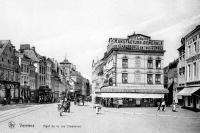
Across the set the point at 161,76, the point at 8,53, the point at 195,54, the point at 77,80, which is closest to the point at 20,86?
the point at 8,53

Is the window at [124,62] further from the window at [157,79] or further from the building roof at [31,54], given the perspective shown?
the building roof at [31,54]

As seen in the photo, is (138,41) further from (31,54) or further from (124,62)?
(31,54)

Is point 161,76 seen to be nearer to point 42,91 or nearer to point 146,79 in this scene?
point 146,79

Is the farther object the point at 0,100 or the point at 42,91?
the point at 42,91

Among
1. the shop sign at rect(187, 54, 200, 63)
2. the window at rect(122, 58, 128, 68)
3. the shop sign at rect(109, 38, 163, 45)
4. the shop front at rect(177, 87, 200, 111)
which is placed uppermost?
the shop sign at rect(109, 38, 163, 45)

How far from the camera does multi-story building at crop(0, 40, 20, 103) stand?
47.5 metres

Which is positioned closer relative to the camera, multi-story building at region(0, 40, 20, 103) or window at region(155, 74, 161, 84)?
window at region(155, 74, 161, 84)

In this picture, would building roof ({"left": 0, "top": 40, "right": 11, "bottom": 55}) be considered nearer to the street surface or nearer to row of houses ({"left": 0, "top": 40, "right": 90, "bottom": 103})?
row of houses ({"left": 0, "top": 40, "right": 90, "bottom": 103})

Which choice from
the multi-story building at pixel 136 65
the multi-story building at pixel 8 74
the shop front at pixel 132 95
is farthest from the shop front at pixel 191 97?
the multi-story building at pixel 8 74

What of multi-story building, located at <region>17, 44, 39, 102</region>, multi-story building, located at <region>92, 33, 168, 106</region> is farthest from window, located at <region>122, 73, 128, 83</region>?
multi-story building, located at <region>17, 44, 39, 102</region>

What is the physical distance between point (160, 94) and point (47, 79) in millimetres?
41113

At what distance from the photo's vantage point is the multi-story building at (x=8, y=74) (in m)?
47.5

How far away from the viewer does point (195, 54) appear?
2423cm

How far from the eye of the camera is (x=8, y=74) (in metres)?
50.4
